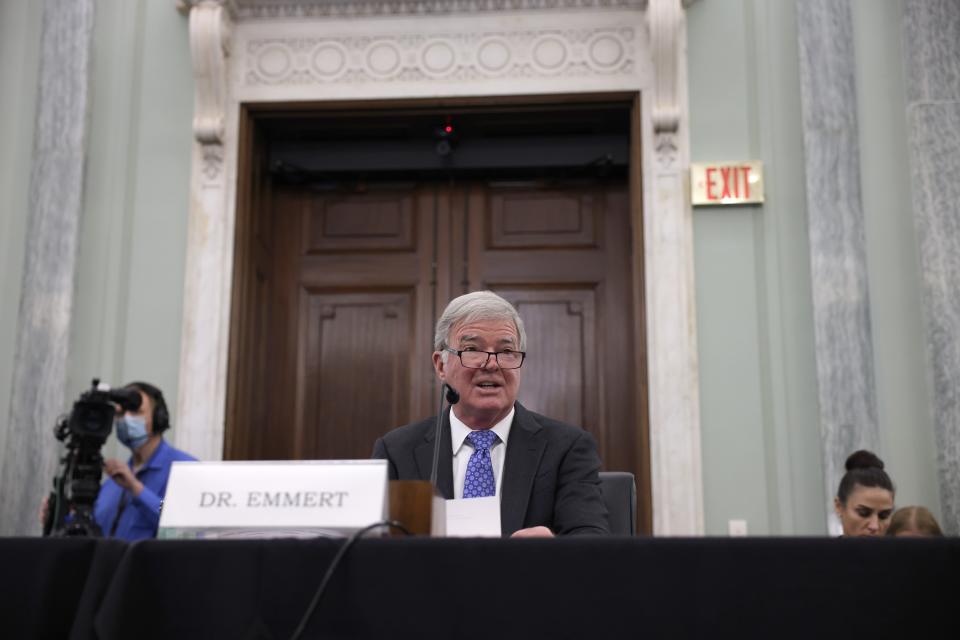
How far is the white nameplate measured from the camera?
1.53 metres

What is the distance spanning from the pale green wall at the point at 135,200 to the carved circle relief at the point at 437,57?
1.08 meters

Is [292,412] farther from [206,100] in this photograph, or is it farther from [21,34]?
[21,34]

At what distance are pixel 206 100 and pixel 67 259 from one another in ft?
3.03

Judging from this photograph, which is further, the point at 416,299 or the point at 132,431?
the point at 416,299

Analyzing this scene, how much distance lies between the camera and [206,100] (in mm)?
4633

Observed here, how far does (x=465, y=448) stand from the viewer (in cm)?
253

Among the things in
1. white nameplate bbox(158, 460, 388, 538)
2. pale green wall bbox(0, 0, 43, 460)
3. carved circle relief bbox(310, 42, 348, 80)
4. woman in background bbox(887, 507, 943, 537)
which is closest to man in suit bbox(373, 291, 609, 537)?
white nameplate bbox(158, 460, 388, 538)

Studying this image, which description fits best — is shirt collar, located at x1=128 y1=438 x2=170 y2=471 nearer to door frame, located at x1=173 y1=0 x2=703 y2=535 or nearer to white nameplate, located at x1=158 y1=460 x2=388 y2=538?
door frame, located at x1=173 y1=0 x2=703 y2=535

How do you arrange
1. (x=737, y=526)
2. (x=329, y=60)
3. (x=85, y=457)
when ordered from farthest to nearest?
1. (x=329, y=60)
2. (x=737, y=526)
3. (x=85, y=457)

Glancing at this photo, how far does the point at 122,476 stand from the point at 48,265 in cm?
155

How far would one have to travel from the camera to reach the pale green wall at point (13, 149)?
15.1 ft

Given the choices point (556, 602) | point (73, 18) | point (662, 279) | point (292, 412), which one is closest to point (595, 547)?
point (556, 602)

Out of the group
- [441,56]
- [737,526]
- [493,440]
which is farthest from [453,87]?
[493,440]

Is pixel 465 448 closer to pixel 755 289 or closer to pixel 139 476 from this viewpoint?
pixel 139 476
